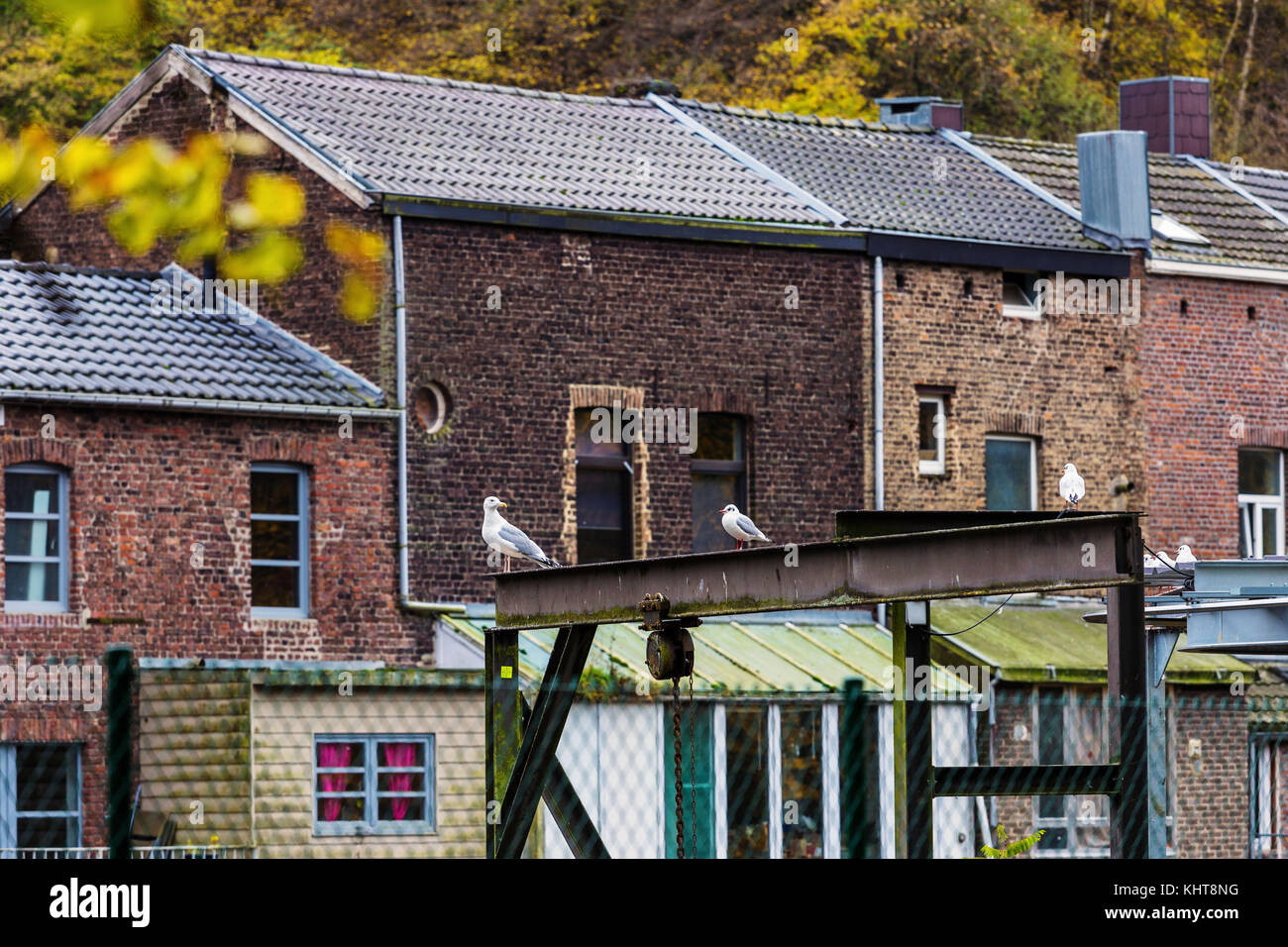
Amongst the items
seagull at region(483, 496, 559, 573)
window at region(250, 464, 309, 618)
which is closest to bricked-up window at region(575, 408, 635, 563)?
window at region(250, 464, 309, 618)

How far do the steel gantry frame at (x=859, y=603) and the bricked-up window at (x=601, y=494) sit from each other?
16.9 meters

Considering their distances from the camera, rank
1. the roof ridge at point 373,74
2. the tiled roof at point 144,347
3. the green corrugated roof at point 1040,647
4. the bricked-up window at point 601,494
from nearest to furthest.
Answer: the tiled roof at point 144,347 → the bricked-up window at point 601,494 → the green corrugated roof at point 1040,647 → the roof ridge at point 373,74

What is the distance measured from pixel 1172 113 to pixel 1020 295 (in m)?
6.31

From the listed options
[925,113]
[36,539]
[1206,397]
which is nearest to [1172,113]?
[925,113]

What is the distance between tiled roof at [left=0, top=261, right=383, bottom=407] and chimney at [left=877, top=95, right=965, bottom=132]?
37.6ft

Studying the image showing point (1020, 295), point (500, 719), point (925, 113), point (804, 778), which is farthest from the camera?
point (925, 113)

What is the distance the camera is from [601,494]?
29484 millimetres

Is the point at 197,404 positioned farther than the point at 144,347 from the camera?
No

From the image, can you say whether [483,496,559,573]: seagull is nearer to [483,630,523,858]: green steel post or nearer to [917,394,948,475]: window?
[483,630,523,858]: green steel post

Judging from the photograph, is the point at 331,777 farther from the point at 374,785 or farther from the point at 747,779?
the point at 747,779

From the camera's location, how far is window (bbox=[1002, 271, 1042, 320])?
32.4 m

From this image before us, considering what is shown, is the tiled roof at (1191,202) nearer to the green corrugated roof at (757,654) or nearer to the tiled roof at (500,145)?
the tiled roof at (500,145)

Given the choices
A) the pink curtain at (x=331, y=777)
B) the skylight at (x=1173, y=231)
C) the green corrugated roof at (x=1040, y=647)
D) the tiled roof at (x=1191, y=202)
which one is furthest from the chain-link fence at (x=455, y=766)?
the tiled roof at (x=1191, y=202)

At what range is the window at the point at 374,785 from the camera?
25719 mm
